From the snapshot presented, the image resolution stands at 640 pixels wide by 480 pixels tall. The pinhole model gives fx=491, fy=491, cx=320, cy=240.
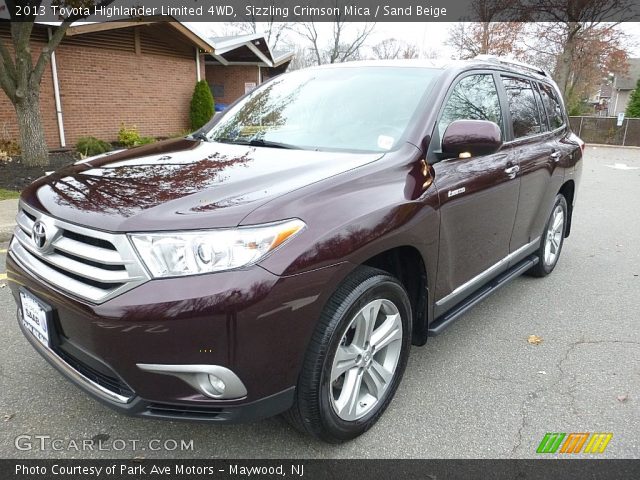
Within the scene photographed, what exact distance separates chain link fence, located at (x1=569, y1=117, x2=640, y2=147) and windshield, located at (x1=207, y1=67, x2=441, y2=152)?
81.7ft

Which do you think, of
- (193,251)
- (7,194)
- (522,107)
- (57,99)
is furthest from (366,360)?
(57,99)

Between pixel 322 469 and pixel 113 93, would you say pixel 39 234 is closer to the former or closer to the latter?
pixel 322 469

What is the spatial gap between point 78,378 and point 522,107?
354cm

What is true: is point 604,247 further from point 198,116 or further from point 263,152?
point 198,116

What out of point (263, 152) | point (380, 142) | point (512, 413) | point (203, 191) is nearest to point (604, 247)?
point (512, 413)

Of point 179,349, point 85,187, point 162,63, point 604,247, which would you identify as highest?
point 162,63

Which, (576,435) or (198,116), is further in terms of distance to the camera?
(198,116)

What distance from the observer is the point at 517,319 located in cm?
384

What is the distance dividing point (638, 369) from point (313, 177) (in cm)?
253

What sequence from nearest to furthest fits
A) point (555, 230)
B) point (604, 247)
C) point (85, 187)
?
point (85, 187), point (555, 230), point (604, 247)

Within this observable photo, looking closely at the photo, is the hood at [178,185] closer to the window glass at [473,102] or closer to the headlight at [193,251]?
the headlight at [193,251]

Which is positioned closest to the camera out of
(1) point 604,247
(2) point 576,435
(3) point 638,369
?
(2) point 576,435

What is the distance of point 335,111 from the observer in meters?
3.03

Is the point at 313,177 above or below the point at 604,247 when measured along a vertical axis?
above
